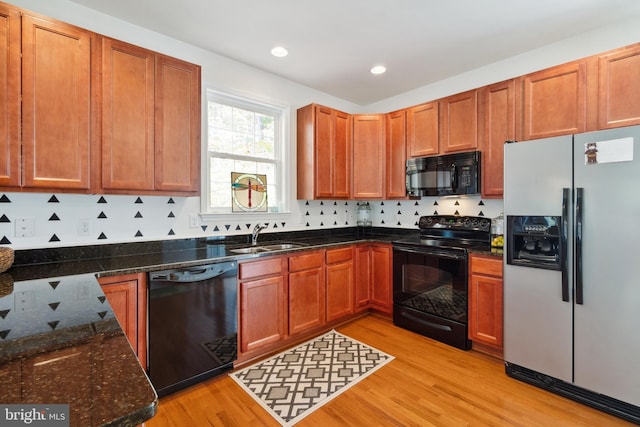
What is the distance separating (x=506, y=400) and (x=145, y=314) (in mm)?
2480

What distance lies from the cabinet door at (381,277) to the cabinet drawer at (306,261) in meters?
0.79

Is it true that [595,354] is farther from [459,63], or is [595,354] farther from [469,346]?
[459,63]

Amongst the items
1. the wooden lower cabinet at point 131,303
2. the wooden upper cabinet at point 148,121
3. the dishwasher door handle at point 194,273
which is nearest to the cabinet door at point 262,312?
the dishwasher door handle at point 194,273

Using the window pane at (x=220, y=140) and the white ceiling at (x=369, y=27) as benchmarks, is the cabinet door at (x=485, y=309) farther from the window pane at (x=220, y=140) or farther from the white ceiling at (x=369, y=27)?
→ the window pane at (x=220, y=140)

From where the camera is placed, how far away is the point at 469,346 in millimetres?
2791

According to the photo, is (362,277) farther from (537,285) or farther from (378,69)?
(378,69)

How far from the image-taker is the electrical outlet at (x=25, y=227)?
2027 mm

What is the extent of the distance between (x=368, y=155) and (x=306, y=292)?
1.86 m

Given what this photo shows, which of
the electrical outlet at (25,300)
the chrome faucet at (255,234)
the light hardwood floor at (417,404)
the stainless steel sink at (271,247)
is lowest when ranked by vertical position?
the light hardwood floor at (417,404)

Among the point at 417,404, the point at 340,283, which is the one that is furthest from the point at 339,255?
the point at 417,404

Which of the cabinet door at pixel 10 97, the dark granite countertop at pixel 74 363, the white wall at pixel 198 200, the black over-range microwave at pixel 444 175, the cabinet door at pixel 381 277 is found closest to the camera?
the dark granite countertop at pixel 74 363

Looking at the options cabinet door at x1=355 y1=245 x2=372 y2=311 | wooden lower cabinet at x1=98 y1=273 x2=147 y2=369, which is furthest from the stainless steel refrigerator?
wooden lower cabinet at x1=98 y1=273 x2=147 y2=369

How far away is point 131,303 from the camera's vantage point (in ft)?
6.30

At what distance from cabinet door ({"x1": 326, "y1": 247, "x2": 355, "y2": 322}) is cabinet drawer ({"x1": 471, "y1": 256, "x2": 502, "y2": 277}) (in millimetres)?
1232
